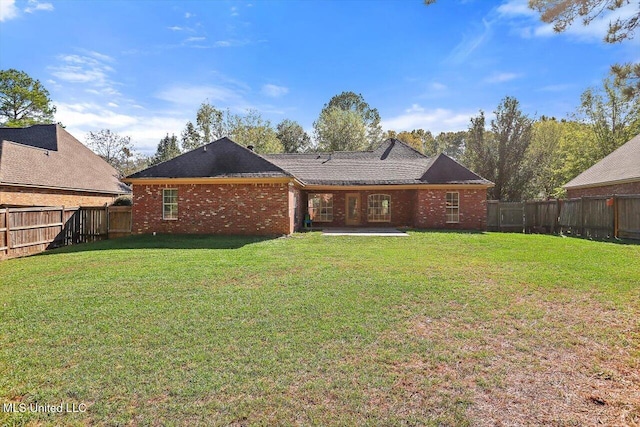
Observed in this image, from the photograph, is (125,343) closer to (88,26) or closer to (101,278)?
(101,278)

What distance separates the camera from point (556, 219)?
53.8ft

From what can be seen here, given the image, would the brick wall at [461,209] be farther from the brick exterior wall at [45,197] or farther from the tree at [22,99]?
the tree at [22,99]

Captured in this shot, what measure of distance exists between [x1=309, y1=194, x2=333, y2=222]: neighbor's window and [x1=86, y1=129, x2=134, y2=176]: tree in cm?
2351

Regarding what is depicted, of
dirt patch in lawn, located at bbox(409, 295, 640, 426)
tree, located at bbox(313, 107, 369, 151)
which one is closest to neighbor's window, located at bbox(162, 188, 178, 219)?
A: dirt patch in lawn, located at bbox(409, 295, 640, 426)

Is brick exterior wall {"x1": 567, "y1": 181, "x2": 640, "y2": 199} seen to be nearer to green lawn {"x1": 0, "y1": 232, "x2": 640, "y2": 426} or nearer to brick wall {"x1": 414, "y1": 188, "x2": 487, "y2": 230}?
brick wall {"x1": 414, "y1": 188, "x2": 487, "y2": 230}

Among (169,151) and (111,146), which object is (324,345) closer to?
(111,146)

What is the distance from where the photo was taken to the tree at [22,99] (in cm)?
2981

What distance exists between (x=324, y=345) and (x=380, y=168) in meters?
16.8

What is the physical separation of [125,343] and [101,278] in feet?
12.2

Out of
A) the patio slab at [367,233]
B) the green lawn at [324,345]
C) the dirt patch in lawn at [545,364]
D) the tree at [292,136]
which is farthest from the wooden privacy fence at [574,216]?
the tree at [292,136]

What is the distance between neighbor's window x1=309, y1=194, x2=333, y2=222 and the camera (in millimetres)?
19188

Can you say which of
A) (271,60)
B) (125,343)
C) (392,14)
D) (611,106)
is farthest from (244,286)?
(611,106)

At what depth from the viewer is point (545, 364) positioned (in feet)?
11.1

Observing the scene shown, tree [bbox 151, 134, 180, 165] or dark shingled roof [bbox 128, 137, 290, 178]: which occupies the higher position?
tree [bbox 151, 134, 180, 165]
